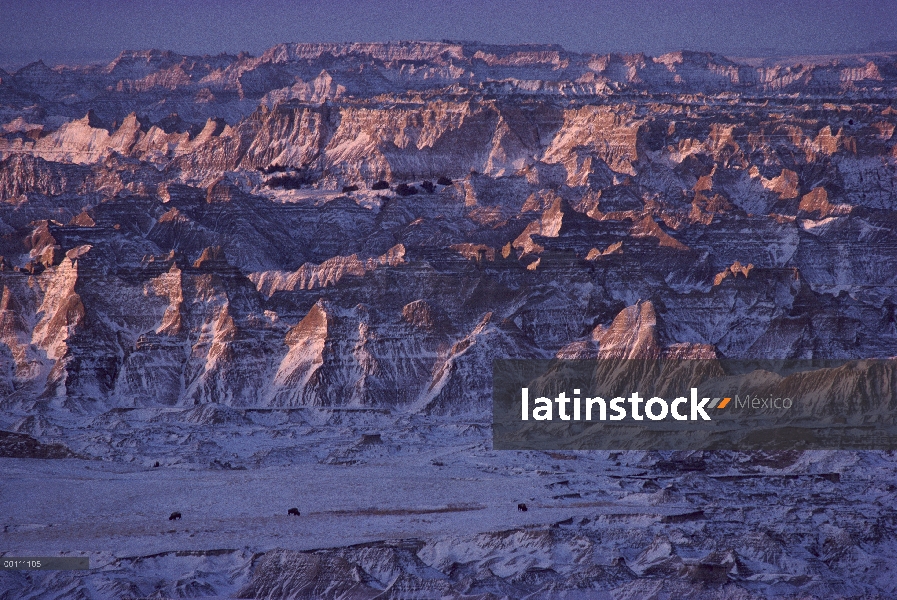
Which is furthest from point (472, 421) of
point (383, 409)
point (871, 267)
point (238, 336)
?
point (871, 267)

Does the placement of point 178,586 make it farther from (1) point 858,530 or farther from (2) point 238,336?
(2) point 238,336

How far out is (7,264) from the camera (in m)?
147

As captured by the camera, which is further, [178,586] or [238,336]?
[238,336]

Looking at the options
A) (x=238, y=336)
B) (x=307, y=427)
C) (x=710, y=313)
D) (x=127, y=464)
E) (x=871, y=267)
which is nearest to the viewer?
(x=127, y=464)

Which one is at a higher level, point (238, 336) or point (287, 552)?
point (238, 336)

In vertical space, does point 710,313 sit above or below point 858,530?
above

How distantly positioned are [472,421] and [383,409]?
6044 millimetres

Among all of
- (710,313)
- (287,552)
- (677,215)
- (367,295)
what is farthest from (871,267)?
(287,552)

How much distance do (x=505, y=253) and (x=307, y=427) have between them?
34.6 m

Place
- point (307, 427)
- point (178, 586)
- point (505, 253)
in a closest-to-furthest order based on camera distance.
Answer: point (178, 586)
point (307, 427)
point (505, 253)

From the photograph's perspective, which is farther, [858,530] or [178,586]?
[858,530]

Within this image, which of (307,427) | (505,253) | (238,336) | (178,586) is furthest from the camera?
(505,253)

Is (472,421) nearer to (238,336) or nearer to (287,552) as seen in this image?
(238,336)

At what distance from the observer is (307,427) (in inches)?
4779
